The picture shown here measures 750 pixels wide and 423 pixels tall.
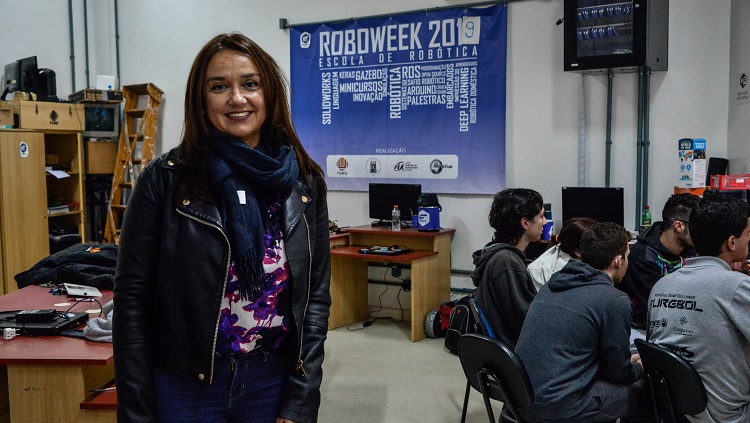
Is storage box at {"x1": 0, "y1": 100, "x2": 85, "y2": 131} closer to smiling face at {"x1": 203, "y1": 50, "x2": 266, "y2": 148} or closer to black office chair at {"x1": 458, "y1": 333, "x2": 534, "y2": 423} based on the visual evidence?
black office chair at {"x1": 458, "y1": 333, "x2": 534, "y2": 423}

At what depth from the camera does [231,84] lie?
1385mm

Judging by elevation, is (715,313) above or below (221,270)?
below

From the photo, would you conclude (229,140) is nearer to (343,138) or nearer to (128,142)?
(343,138)

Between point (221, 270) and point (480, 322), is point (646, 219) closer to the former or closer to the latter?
point (480, 322)

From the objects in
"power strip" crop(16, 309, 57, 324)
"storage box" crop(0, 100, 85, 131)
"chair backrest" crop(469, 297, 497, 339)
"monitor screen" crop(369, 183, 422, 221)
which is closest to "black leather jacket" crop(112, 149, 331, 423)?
"power strip" crop(16, 309, 57, 324)

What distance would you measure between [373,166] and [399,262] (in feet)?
3.77

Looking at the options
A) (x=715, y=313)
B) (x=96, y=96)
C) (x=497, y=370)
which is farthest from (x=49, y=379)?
(x=96, y=96)

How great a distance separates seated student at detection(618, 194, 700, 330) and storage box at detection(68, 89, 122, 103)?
5.65 meters

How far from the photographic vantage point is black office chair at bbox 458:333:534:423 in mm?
2193

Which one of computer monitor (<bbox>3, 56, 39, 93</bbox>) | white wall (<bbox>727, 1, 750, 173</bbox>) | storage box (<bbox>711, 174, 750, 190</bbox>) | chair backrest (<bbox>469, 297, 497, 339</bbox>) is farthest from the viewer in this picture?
computer monitor (<bbox>3, 56, 39, 93</bbox>)

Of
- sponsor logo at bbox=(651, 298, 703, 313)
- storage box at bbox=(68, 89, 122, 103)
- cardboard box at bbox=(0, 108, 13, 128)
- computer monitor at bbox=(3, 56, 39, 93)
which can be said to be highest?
computer monitor at bbox=(3, 56, 39, 93)

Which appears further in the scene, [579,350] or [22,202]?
[22,202]

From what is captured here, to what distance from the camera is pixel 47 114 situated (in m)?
6.43

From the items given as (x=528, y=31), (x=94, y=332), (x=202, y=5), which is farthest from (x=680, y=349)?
(x=202, y=5)
